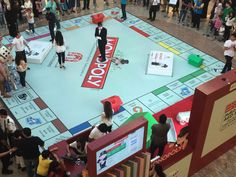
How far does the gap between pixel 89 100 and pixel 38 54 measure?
9.12 feet

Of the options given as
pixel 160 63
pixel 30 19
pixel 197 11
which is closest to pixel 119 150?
pixel 160 63

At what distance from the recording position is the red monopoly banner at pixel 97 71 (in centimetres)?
1000

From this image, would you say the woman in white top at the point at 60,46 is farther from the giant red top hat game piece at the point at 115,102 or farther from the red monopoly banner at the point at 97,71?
the giant red top hat game piece at the point at 115,102

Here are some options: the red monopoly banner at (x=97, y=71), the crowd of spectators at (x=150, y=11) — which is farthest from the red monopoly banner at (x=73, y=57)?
the crowd of spectators at (x=150, y=11)

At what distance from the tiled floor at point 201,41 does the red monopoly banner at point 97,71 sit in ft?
9.59

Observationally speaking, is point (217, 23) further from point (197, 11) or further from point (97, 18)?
point (97, 18)

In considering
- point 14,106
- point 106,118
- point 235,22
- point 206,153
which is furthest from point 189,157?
point 235,22

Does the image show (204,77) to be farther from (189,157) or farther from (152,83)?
(189,157)

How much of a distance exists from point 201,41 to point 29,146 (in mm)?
8424

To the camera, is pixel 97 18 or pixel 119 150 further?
pixel 97 18

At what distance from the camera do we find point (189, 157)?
675 cm

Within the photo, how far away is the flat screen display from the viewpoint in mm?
4844

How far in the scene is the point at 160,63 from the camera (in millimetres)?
10773

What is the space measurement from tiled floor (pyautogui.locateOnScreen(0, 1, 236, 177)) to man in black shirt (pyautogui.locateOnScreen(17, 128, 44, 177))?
107 centimetres
